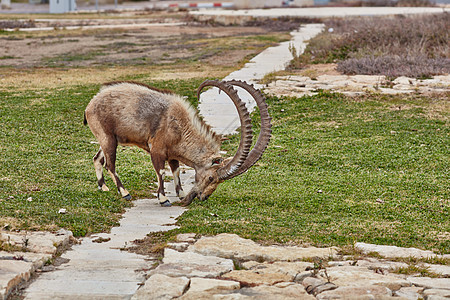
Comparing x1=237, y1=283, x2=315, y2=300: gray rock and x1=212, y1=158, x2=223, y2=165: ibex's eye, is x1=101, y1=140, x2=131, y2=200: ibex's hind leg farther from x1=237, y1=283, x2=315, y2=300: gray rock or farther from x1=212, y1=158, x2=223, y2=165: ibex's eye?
x1=237, y1=283, x2=315, y2=300: gray rock

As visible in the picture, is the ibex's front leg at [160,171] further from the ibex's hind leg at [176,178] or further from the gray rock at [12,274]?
the gray rock at [12,274]

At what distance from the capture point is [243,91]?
19141mm

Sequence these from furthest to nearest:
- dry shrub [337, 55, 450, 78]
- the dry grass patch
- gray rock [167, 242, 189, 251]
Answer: dry shrub [337, 55, 450, 78], the dry grass patch, gray rock [167, 242, 189, 251]

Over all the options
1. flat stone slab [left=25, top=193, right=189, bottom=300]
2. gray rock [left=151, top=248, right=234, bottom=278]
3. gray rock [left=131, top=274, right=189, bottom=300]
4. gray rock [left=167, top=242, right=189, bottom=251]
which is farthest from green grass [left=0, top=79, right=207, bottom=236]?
gray rock [left=131, top=274, right=189, bottom=300]

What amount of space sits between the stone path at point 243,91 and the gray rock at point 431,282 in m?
8.89

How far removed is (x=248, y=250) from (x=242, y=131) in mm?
2585

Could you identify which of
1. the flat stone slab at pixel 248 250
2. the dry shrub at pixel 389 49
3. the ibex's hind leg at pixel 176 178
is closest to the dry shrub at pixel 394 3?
the dry shrub at pixel 389 49

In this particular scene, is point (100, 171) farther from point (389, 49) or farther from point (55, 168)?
point (389, 49)

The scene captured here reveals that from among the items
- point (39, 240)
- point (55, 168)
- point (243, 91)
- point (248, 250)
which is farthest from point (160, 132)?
point (243, 91)

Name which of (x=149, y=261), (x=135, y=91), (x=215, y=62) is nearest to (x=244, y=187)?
(x=135, y=91)

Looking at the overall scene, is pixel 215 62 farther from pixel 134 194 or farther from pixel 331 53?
pixel 134 194

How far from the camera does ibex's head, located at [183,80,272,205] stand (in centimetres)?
954

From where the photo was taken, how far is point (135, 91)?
10477mm

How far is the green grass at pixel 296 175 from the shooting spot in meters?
8.69
